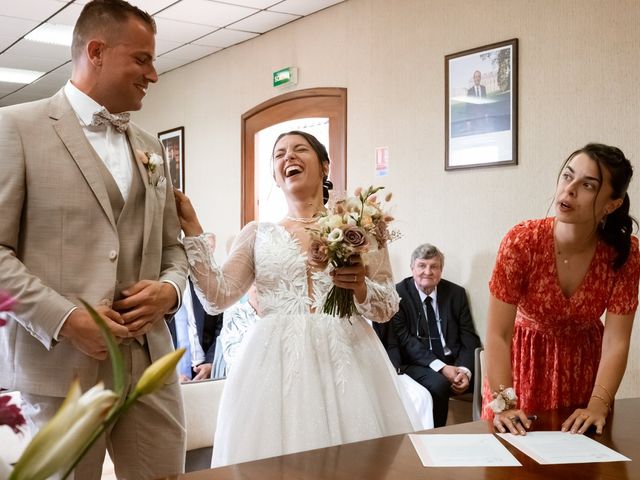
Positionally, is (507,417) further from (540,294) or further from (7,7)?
(7,7)

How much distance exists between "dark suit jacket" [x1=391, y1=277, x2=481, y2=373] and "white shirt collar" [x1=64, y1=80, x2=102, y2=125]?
325cm

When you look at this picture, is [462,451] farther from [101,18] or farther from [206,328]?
[206,328]

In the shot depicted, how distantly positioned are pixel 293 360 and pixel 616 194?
3.93 ft

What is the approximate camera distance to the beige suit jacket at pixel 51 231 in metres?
1.77

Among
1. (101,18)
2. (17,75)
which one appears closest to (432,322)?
(101,18)

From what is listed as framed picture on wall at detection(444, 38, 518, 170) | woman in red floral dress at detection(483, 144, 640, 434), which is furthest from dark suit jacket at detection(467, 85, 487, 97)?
woman in red floral dress at detection(483, 144, 640, 434)

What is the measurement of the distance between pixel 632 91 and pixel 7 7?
4840mm

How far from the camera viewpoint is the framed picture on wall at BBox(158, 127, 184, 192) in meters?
8.26

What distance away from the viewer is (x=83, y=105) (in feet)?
6.37

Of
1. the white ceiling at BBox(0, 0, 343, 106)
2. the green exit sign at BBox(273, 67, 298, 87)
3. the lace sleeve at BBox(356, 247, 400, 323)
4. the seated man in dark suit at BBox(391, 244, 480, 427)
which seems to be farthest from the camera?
the green exit sign at BBox(273, 67, 298, 87)

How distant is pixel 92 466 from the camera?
1.83m

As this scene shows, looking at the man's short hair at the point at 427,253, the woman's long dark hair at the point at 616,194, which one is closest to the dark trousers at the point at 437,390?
the man's short hair at the point at 427,253

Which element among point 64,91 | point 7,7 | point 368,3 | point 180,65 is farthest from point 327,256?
point 180,65

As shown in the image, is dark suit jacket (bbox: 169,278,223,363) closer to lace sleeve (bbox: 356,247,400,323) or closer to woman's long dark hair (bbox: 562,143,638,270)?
lace sleeve (bbox: 356,247,400,323)
